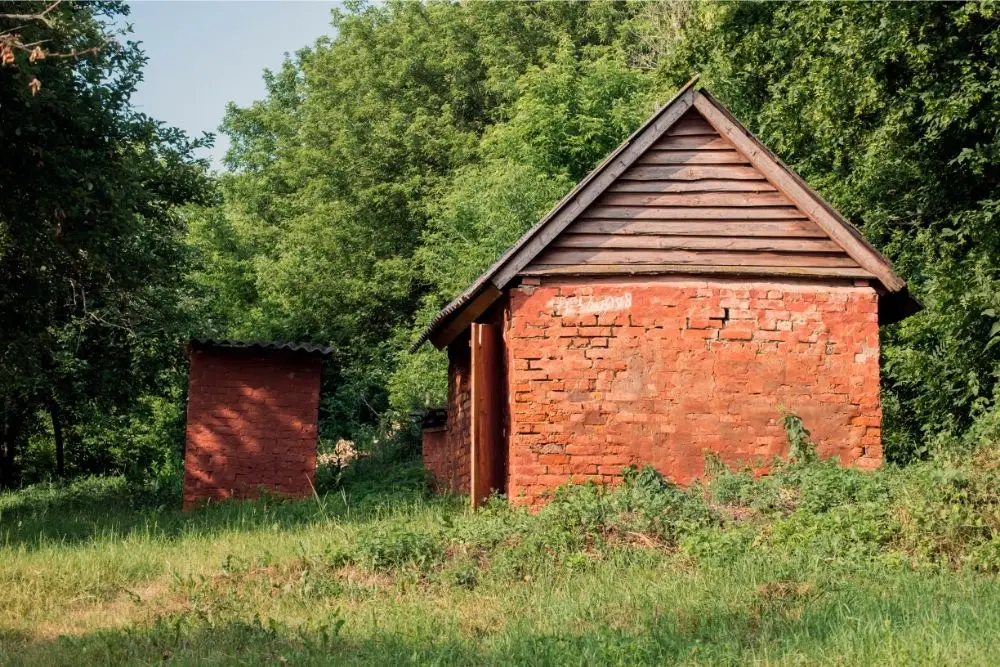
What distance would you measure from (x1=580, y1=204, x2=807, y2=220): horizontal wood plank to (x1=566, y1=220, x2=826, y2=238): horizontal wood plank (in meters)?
0.05

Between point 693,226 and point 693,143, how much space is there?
A: 1.15 metres

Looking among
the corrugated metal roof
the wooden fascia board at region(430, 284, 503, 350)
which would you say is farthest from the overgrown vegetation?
the wooden fascia board at region(430, 284, 503, 350)

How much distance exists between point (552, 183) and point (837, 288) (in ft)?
48.6

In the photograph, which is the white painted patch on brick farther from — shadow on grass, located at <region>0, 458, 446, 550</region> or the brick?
shadow on grass, located at <region>0, 458, 446, 550</region>

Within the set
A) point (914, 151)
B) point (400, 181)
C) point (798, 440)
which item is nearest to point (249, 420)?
point (798, 440)

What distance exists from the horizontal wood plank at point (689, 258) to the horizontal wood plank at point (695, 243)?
0.06 meters

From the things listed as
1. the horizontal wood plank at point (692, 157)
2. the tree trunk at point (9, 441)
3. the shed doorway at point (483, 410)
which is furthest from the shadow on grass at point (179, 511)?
the horizontal wood plank at point (692, 157)

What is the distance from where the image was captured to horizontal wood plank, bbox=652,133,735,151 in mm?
14727

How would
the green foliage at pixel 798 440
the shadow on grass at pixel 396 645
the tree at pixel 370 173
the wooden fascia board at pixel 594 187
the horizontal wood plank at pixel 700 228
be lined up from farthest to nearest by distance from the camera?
the tree at pixel 370 173
the horizontal wood plank at pixel 700 228
the wooden fascia board at pixel 594 187
the green foliage at pixel 798 440
the shadow on grass at pixel 396 645

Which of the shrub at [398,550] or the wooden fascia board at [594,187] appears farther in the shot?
the wooden fascia board at [594,187]

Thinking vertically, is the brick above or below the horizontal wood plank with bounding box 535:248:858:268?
below

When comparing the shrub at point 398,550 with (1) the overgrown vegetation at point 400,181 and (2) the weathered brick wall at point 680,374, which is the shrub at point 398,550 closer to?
(2) the weathered brick wall at point 680,374

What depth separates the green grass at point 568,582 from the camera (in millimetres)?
8180

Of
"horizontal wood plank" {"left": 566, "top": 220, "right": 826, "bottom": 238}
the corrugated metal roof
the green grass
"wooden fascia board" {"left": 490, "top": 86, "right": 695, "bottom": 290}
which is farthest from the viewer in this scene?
the corrugated metal roof
